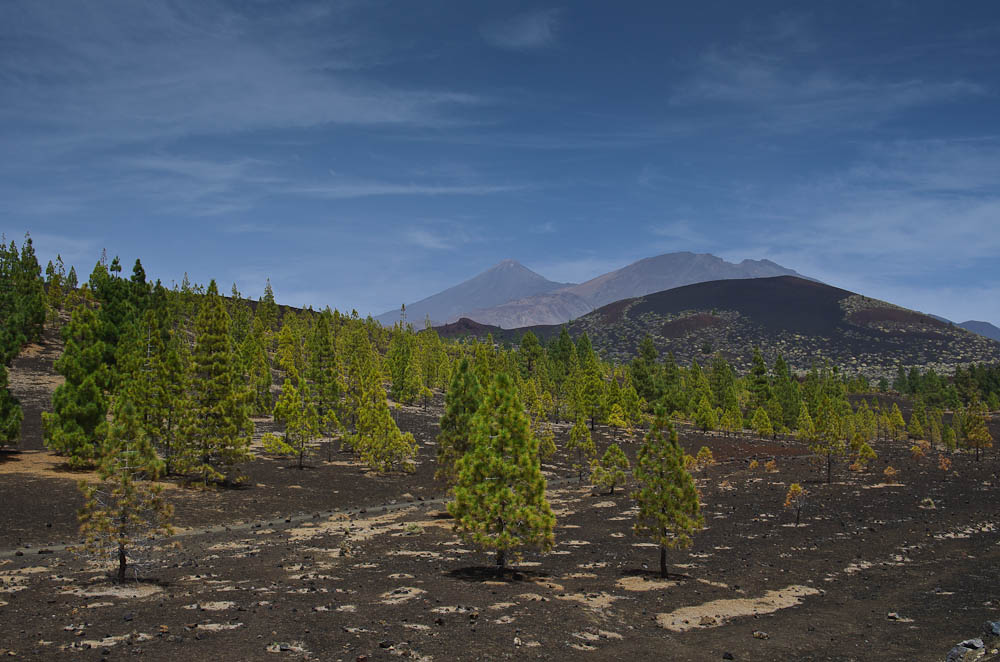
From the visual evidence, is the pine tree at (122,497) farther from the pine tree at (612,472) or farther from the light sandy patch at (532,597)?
the pine tree at (612,472)

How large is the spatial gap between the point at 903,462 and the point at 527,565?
2249 inches

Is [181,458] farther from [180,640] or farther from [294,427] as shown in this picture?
[180,640]

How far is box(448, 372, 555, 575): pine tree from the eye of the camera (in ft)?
70.7

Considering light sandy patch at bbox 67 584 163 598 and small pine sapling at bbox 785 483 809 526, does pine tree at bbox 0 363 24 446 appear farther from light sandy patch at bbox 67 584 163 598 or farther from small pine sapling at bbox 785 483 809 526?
small pine sapling at bbox 785 483 809 526

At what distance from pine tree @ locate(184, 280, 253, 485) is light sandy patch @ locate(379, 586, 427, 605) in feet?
85.7

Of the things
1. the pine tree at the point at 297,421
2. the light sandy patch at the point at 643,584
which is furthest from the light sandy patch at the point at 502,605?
the pine tree at the point at 297,421

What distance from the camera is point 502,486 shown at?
72.3 ft

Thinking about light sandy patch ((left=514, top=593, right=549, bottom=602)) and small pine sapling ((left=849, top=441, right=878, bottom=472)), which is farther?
small pine sapling ((left=849, top=441, right=878, bottom=472))

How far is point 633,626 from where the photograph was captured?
17297 millimetres

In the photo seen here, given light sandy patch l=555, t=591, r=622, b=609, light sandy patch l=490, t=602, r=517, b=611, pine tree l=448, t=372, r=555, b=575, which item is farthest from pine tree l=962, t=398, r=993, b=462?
light sandy patch l=490, t=602, r=517, b=611

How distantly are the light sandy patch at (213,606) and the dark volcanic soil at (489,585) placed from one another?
108 millimetres

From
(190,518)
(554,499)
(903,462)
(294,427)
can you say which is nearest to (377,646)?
(190,518)

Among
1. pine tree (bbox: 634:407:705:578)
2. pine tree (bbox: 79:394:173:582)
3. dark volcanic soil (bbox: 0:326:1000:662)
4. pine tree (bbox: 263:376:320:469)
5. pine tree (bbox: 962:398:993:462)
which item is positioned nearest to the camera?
dark volcanic soil (bbox: 0:326:1000:662)

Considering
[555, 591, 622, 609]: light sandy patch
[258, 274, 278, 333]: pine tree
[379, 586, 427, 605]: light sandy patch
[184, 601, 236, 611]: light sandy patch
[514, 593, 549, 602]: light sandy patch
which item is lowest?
[555, 591, 622, 609]: light sandy patch
